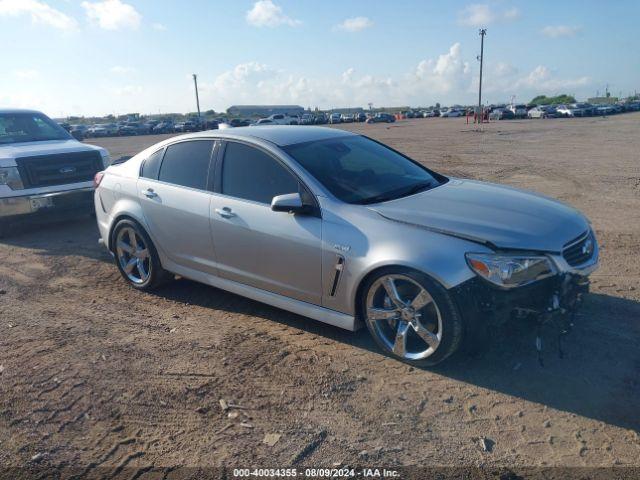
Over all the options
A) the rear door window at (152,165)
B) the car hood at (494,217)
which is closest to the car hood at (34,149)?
the rear door window at (152,165)

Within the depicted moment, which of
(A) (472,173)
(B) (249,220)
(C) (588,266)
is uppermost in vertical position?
(B) (249,220)

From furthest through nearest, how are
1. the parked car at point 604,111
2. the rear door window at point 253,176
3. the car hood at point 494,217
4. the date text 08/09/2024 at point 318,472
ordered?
the parked car at point 604,111
the rear door window at point 253,176
the car hood at point 494,217
the date text 08/09/2024 at point 318,472

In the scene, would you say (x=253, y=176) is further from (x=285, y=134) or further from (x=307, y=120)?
(x=307, y=120)

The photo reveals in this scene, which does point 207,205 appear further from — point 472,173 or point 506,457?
point 472,173

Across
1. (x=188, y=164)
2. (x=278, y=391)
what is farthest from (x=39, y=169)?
(x=278, y=391)

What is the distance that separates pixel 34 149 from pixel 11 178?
0.71 metres

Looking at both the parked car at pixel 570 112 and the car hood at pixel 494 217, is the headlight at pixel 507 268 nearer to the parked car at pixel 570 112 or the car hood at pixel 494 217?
the car hood at pixel 494 217

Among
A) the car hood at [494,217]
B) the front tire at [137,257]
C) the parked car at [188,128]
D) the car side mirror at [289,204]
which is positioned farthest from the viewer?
the parked car at [188,128]

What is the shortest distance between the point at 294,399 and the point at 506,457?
4.44 ft

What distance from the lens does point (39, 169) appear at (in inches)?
337

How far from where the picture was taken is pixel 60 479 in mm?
2973

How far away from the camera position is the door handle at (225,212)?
477 cm

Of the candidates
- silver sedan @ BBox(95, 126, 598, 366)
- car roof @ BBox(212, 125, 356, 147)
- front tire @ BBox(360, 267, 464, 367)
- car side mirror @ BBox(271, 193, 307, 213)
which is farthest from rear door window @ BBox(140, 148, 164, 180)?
front tire @ BBox(360, 267, 464, 367)

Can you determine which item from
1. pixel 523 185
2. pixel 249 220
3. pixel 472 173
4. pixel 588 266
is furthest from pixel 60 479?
pixel 472 173
